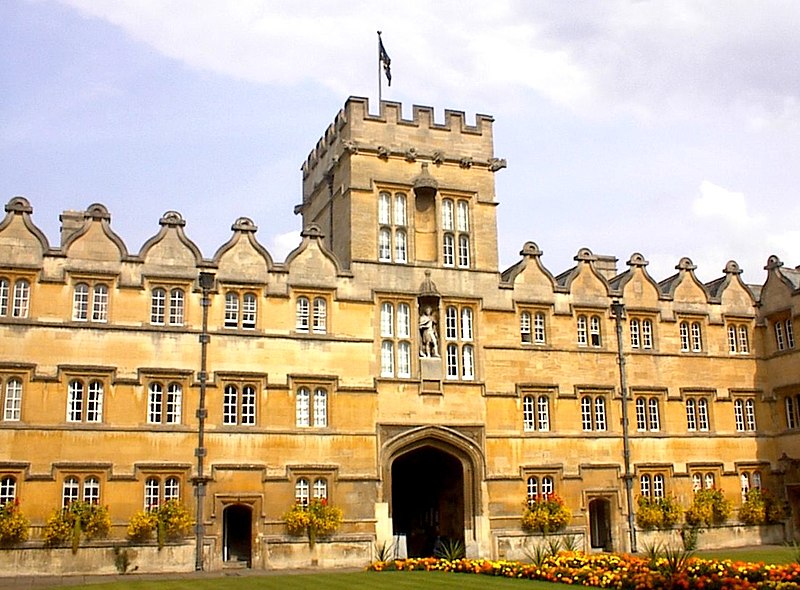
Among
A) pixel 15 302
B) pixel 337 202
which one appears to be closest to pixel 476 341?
pixel 337 202

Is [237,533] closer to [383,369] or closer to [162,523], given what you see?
[162,523]

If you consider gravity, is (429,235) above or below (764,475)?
above

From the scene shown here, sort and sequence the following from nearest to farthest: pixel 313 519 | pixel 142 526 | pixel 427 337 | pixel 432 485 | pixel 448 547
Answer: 1. pixel 142 526
2. pixel 313 519
3. pixel 448 547
4. pixel 427 337
5. pixel 432 485

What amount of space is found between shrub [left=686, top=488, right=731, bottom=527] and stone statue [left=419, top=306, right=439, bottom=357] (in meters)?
11.8

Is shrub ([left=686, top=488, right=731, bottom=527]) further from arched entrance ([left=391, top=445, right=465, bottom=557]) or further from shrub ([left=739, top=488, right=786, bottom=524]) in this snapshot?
arched entrance ([left=391, top=445, right=465, bottom=557])

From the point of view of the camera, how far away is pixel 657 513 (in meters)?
35.3

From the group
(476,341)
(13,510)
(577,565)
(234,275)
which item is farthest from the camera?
(476,341)

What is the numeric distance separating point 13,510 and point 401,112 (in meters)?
19.2

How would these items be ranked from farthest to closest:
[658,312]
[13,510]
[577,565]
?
[658,312]
[13,510]
[577,565]

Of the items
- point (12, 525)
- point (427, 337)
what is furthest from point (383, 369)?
point (12, 525)

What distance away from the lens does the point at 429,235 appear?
35.3m

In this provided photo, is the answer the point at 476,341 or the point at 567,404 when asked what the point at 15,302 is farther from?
the point at 567,404

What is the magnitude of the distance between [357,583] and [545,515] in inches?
526

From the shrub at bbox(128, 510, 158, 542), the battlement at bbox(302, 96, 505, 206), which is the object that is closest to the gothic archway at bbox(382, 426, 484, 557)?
the shrub at bbox(128, 510, 158, 542)
